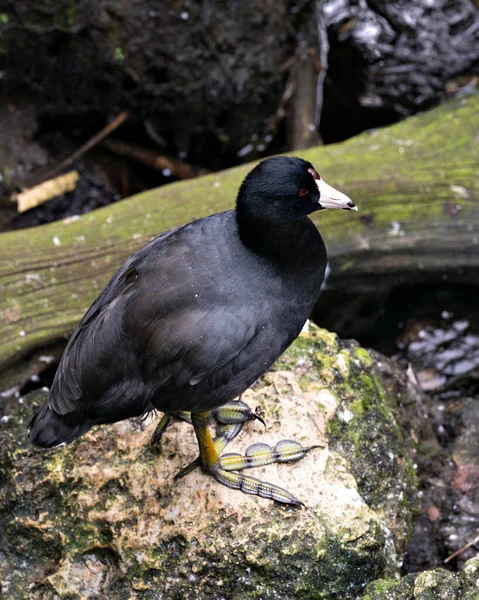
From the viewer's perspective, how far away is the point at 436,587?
2336 mm

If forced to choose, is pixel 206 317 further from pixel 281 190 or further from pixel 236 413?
pixel 236 413

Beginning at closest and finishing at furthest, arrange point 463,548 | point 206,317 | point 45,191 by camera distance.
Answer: point 206,317 → point 463,548 → point 45,191

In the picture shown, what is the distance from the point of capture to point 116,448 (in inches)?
120

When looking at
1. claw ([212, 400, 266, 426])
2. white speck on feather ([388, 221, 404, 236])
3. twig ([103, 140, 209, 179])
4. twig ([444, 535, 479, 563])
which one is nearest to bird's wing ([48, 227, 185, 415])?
claw ([212, 400, 266, 426])

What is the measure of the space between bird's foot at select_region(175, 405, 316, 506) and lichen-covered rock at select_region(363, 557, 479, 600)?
0.50 meters

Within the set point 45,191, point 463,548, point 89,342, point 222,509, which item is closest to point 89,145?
point 45,191

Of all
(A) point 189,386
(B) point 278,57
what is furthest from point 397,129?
(A) point 189,386

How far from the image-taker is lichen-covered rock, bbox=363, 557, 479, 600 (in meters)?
2.31

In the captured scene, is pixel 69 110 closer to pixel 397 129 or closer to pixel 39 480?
pixel 397 129

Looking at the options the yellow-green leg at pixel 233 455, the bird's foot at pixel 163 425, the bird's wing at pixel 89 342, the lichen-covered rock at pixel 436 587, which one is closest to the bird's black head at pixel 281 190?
the bird's wing at pixel 89 342

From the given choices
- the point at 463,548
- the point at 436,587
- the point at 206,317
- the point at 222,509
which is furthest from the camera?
the point at 463,548

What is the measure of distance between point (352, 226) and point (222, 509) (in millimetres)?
2303

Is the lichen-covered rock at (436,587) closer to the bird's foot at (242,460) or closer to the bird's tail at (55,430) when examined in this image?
the bird's foot at (242,460)

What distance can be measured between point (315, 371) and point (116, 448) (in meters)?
0.94
